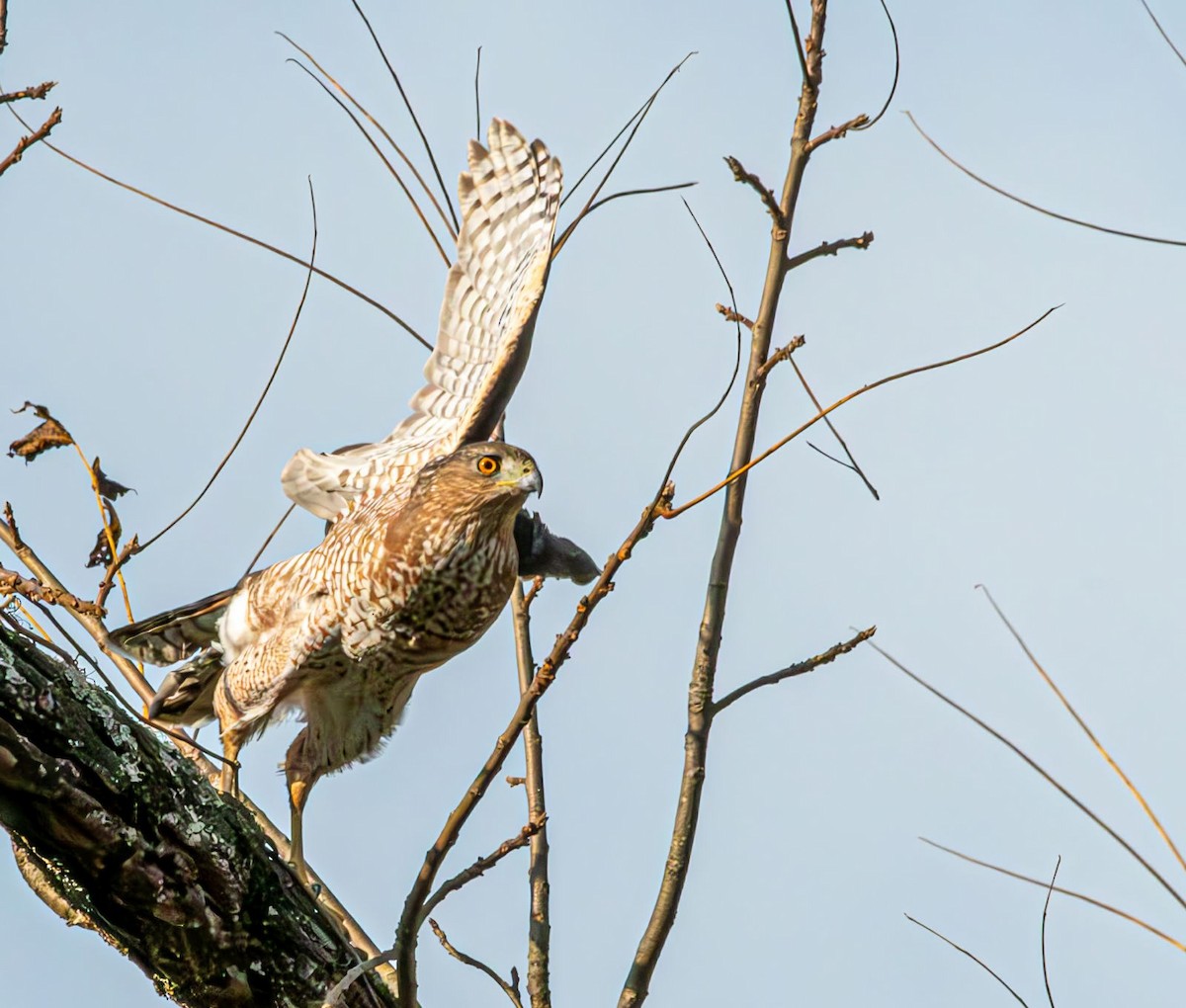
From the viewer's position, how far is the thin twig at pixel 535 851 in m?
3.41

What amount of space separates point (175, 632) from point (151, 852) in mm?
2344

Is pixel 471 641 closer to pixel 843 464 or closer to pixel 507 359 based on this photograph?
pixel 507 359

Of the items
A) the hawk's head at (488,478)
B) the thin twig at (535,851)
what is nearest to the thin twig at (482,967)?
the thin twig at (535,851)

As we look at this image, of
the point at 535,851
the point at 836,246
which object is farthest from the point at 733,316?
the point at 535,851

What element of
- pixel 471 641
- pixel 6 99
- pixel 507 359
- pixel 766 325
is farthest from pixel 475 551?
pixel 6 99

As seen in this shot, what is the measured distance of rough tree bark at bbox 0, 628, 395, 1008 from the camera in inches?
94.1

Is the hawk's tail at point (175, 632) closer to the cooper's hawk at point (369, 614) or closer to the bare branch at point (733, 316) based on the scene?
the cooper's hawk at point (369, 614)

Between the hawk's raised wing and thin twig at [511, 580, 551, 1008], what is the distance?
4.00 ft

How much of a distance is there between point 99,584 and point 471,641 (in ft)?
4.17

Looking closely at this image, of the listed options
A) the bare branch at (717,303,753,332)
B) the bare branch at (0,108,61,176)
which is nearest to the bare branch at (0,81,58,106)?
the bare branch at (0,108,61,176)

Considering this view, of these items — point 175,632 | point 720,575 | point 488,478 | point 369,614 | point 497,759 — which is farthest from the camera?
point 175,632

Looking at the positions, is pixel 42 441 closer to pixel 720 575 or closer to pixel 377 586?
pixel 377 586

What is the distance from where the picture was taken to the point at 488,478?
4.36 m

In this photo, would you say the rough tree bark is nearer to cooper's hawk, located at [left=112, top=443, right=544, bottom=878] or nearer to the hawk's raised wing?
cooper's hawk, located at [left=112, top=443, right=544, bottom=878]
